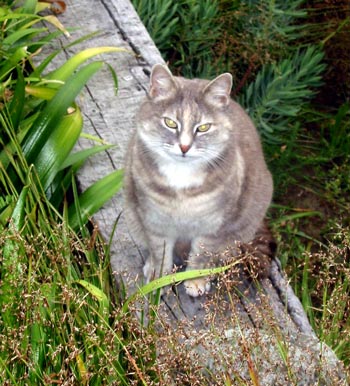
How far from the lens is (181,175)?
2479 mm

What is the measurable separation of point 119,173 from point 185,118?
18.1 inches

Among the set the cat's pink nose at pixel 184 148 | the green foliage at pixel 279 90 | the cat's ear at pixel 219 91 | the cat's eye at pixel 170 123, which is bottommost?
the green foliage at pixel 279 90

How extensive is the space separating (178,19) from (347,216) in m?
1.29

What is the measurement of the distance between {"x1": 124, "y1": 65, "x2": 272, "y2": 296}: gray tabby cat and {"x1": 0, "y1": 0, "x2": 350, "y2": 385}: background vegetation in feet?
0.71

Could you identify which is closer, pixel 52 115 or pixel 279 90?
pixel 52 115

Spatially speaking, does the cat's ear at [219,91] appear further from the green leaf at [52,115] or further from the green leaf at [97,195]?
the green leaf at [52,115]

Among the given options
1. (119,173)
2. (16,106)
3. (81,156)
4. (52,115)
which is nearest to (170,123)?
(119,173)

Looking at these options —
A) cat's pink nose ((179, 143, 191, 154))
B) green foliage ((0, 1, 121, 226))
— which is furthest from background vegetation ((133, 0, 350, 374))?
cat's pink nose ((179, 143, 191, 154))

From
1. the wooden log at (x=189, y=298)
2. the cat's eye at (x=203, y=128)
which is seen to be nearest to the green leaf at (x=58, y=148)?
the wooden log at (x=189, y=298)

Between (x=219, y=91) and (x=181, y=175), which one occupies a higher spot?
(x=219, y=91)

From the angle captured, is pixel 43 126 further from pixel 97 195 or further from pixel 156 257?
pixel 156 257

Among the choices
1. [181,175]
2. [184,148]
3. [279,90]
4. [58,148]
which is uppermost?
[184,148]

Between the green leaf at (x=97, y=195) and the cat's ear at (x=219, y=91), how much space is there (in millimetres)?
499

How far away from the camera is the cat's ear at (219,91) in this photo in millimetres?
2420
